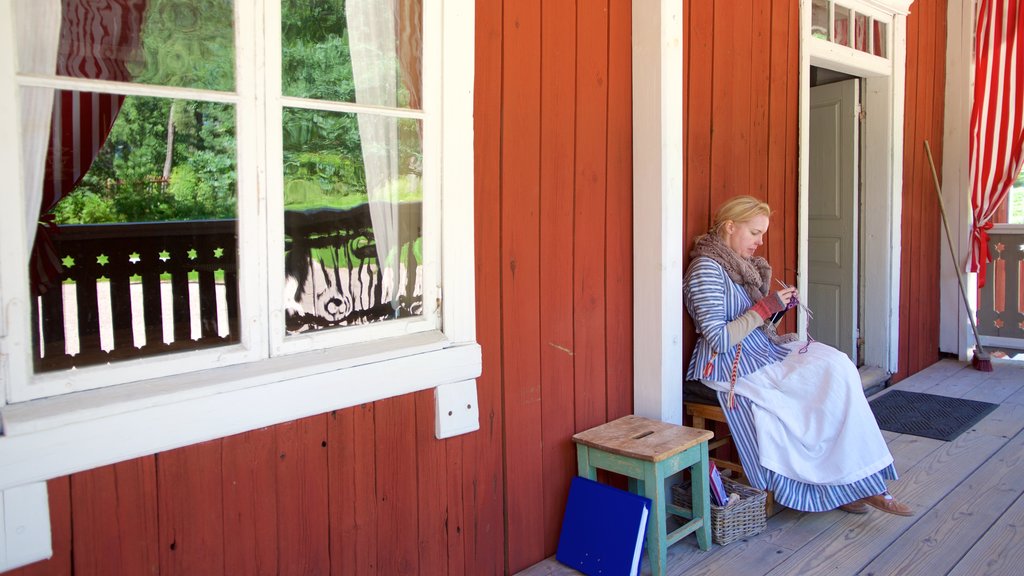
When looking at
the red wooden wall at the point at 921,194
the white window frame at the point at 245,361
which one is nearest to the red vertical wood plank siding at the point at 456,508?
the white window frame at the point at 245,361

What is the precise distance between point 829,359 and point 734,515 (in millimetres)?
A: 750

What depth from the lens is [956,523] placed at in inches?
122

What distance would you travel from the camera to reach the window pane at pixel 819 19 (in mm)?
4395

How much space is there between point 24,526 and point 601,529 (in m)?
1.73

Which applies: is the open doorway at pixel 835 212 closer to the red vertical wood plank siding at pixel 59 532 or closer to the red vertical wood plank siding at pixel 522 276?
the red vertical wood plank siding at pixel 522 276

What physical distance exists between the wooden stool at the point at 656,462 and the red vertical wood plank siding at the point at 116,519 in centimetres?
151

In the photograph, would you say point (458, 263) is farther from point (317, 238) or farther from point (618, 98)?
point (618, 98)

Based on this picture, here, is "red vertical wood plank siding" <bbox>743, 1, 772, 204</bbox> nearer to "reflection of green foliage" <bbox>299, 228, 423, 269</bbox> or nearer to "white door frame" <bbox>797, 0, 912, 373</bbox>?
"white door frame" <bbox>797, 0, 912, 373</bbox>

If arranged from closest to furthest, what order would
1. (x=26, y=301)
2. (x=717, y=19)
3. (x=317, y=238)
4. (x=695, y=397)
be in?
1. (x=26, y=301)
2. (x=317, y=238)
3. (x=695, y=397)
4. (x=717, y=19)

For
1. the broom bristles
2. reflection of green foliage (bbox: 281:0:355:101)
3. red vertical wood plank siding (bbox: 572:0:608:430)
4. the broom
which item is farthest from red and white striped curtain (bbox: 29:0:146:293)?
the broom bristles

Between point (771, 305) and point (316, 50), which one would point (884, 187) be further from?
point (316, 50)

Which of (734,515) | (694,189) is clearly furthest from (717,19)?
(734,515)

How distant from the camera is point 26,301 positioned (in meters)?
1.69

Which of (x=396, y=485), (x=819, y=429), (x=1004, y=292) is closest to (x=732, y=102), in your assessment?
(x=819, y=429)
